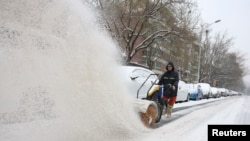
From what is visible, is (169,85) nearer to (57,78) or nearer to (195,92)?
(57,78)

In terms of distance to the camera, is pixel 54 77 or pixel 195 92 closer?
pixel 54 77

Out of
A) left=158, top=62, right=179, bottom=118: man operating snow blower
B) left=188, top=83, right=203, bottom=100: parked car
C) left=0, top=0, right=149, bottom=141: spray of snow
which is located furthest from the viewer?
left=188, top=83, right=203, bottom=100: parked car

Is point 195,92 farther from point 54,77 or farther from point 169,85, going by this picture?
point 54,77

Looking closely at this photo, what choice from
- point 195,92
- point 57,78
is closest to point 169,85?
point 57,78

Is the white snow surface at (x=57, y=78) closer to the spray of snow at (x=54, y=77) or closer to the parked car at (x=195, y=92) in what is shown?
the spray of snow at (x=54, y=77)

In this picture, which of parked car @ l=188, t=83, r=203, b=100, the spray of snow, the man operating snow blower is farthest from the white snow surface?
parked car @ l=188, t=83, r=203, b=100

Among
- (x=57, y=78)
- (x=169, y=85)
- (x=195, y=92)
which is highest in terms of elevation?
(x=195, y=92)

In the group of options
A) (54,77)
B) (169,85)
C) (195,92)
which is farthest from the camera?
A: (195,92)

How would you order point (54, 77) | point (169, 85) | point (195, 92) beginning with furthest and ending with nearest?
point (195, 92), point (169, 85), point (54, 77)

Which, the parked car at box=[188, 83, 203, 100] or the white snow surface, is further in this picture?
the parked car at box=[188, 83, 203, 100]

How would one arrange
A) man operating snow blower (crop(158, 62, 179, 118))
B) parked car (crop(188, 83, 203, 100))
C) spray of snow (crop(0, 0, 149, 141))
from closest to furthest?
1. spray of snow (crop(0, 0, 149, 141))
2. man operating snow blower (crop(158, 62, 179, 118))
3. parked car (crop(188, 83, 203, 100))

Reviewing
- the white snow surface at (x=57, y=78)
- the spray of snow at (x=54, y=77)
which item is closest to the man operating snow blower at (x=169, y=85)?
the white snow surface at (x=57, y=78)

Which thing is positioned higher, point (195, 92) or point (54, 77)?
point (195, 92)

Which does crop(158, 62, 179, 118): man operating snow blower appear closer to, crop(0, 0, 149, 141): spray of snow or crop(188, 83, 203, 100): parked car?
crop(0, 0, 149, 141): spray of snow
